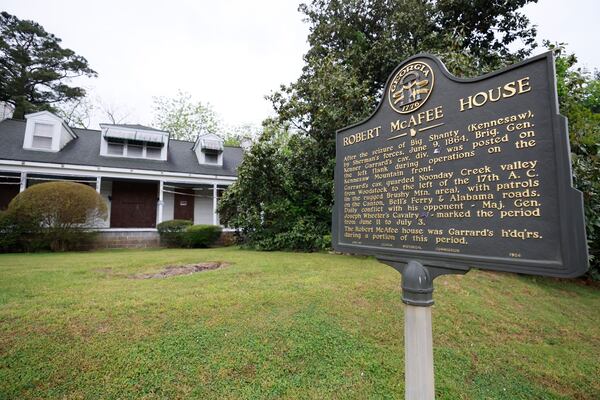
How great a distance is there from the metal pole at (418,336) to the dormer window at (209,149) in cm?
1914

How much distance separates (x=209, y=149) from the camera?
19953 mm

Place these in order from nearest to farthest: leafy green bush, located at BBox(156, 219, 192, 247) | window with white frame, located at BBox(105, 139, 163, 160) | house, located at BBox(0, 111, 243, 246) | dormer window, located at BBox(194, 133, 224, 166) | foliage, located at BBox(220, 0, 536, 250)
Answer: foliage, located at BBox(220, 0, 536, 250), leafy green bush, located at BBox(156, 219, 192, 247), house, located at BBox(0, 111, 243, 246), window with white frame, located at BBox(105, 139, 163, 160), dormer window, located at BBox(194, 133, 224, 166)

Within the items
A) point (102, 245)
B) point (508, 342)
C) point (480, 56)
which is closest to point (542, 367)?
point (508, 342)

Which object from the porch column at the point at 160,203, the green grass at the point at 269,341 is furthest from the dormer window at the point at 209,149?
the green grass at the point at 269,341

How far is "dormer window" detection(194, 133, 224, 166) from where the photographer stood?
779 inches

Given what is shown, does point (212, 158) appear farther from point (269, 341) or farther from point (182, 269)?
point (269, 341)

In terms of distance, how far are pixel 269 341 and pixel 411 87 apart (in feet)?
10.6

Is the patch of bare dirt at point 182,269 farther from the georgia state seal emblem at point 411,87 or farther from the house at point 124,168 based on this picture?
the house at point 124,168

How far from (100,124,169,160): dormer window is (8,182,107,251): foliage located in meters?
6.20

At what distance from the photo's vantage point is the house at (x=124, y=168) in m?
15.3

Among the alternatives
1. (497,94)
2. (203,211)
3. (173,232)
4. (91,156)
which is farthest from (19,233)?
(497,94)

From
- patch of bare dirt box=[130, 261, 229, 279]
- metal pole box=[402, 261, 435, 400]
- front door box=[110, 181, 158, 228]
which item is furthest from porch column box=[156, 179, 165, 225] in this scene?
metal pole box=[402, 261, 435, 400]

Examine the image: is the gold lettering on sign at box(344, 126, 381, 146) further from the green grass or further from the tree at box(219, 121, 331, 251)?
the tree at box(219, 121, 331, 251)

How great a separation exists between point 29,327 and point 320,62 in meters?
11.3
